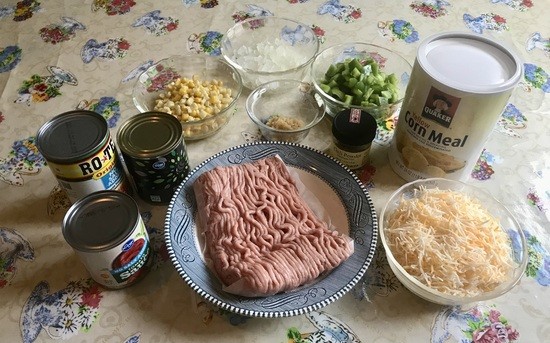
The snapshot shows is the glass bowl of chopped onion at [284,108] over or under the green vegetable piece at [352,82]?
under

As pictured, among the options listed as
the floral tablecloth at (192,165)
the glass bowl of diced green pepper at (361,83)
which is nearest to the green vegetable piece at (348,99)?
the glass bowl of diced green pepper at (361,83)

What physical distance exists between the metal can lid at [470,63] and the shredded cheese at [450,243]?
25 centimetres

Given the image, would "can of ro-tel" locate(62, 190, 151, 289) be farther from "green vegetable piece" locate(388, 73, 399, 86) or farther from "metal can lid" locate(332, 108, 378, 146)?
"green vegetable piece" locate(388, 73, 399, 86)

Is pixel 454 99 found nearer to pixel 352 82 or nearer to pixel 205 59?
pixel 352 82

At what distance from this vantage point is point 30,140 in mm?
1268

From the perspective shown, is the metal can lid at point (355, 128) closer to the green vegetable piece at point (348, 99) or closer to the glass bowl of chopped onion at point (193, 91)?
the green vegetable piece at point (348, 99)

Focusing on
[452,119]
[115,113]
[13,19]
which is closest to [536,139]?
[452,119]

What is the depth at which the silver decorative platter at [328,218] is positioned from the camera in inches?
34.2

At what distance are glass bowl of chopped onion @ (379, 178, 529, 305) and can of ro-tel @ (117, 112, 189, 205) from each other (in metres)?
0.47

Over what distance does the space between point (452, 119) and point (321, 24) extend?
0.78 meters

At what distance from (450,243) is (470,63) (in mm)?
384

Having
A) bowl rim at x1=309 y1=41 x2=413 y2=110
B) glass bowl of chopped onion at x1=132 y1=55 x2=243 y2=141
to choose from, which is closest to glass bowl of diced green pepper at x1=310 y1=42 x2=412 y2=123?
bowl rim at x1=309 y1=41 x2=413 y2=110

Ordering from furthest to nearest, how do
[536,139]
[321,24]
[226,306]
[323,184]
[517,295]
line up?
1. [321,24]
2. [536,139]
3. [323,184]
4. [517,295]
5. [226,306]

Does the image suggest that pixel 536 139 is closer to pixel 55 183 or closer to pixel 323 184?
pixel 323 184
